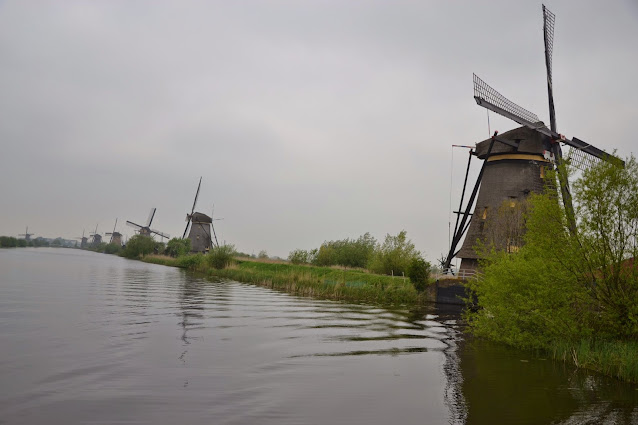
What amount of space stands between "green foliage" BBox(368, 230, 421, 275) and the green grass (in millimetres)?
26513

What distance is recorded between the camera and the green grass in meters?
9.41

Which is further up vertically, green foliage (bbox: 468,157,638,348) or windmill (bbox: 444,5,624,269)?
windmill (bbox: 444,5,624,269)

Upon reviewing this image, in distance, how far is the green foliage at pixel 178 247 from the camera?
6656cm

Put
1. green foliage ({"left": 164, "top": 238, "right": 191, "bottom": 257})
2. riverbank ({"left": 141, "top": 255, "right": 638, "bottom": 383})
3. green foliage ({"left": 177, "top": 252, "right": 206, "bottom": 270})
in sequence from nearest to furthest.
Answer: riverbank ({"left": 141, "top": 255, "right": 638, "bottom": 383}) → green foliage ({"left": 177, "top": 252, "right": 206, "bottom": 270}) → green foliage ({"left": 164, "top": 238, "right": 191, "bottom": 257})

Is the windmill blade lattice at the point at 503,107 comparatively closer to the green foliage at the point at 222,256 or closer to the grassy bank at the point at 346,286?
the grassy bank at the point at 346,286

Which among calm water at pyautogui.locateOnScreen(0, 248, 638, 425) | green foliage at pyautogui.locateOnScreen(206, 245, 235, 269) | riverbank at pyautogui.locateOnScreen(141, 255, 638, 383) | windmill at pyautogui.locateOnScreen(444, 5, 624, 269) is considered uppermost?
windmill at pyautogui.locateOnScreen(444, 5, 624, 269)

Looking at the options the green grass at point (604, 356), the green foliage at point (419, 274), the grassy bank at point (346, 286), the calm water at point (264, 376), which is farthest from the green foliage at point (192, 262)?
the green grass at point (604, 356)

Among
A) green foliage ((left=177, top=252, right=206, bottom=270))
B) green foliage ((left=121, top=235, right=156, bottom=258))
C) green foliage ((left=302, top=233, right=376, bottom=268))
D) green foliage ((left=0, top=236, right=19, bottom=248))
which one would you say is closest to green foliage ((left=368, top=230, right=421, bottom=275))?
green foliage ((left=302, top=233, right=376, bottom=268))

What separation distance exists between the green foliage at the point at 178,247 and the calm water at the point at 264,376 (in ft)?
169

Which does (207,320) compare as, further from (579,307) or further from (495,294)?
(579,307)

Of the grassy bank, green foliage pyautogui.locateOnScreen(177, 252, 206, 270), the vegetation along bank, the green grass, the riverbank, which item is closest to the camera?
the green grass

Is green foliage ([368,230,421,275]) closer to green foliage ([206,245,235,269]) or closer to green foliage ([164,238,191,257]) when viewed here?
green foliage ([206,245,235,269])

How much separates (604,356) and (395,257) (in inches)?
1132

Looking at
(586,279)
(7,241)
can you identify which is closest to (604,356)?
(586,279)
